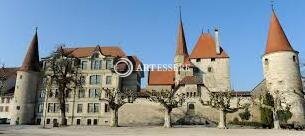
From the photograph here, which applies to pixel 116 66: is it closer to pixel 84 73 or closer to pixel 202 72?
pixel 84 73

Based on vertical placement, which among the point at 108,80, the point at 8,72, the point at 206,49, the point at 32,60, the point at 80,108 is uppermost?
the point at 206,49

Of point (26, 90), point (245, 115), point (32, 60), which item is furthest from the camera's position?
point (32, 60)

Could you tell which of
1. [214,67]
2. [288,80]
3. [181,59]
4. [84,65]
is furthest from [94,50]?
[288,80]

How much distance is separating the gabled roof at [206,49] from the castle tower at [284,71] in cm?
968

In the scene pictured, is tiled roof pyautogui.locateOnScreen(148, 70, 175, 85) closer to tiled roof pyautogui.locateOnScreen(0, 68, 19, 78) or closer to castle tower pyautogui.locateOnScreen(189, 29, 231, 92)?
castle tower pyautogui.locateOnScreen(189, 29, 231, 92)

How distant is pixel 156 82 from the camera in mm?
63000

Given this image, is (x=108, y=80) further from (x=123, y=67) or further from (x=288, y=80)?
(x=288, y=80)

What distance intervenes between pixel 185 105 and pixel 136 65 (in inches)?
594

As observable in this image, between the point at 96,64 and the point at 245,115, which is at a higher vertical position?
the point at 96,64

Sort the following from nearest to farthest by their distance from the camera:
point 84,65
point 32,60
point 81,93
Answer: point 81,93 < point 84,65 < point 32,60

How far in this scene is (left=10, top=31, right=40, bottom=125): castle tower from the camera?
190 ft

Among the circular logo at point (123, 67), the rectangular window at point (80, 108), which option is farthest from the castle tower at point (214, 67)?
the rectangular window at point (80, 108)

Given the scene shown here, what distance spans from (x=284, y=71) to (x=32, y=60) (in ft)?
140

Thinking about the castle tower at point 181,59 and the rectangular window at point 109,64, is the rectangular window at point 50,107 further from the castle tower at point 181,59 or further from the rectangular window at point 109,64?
the castle tower at point 181,59
